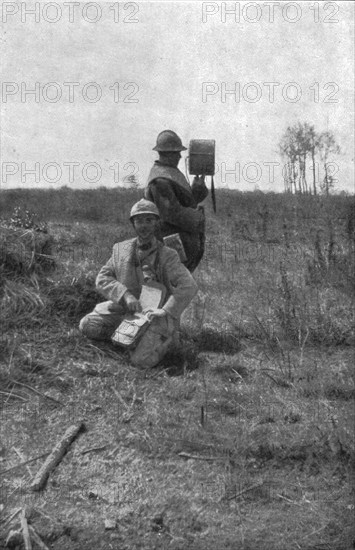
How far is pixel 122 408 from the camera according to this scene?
16.7 feet

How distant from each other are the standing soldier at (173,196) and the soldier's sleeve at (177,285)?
555 millimetres

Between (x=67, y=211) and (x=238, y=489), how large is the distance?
Result: 41.9ft

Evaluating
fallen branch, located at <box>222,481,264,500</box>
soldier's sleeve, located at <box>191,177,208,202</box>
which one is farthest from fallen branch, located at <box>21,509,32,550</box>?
soldier's sleeve, located at <box>191,177,208,202</box>

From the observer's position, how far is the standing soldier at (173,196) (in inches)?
261

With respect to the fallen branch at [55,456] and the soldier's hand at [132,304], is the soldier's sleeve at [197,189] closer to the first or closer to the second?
the soldier's hand at [132,304]

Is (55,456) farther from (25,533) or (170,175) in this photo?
(170,175)

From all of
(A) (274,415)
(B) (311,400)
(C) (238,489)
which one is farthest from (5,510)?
(B) (311,400)

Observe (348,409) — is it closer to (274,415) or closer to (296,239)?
(274,415)

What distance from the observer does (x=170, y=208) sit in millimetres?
6633

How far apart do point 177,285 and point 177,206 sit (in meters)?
0.97

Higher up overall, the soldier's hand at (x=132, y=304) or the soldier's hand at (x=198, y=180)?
the soldier's hand at (x=198, y=180)

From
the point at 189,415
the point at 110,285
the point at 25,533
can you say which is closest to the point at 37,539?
the point at 25,533

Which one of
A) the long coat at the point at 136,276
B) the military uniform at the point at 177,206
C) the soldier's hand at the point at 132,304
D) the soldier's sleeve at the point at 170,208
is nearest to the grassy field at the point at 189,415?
the soldier's hand at the point at 132,304

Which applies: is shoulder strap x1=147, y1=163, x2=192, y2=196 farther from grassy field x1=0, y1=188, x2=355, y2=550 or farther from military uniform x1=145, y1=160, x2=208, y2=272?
grassy field x1=0, y1=188, x2=355, y2=550
